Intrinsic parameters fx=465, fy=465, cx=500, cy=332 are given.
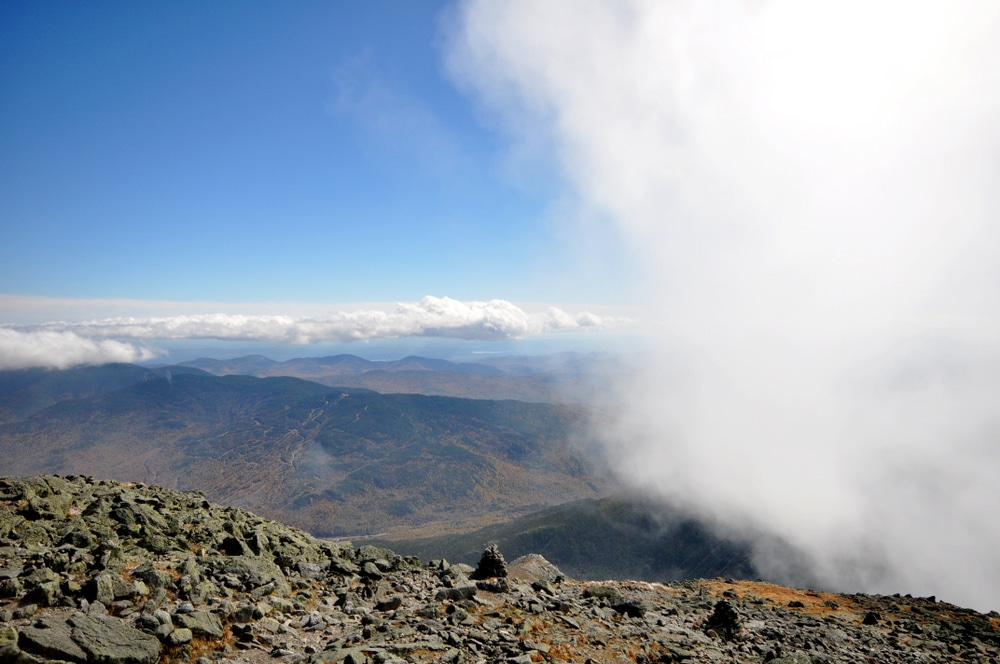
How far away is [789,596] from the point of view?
1729 inches

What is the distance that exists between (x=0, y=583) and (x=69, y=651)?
5.39 metres

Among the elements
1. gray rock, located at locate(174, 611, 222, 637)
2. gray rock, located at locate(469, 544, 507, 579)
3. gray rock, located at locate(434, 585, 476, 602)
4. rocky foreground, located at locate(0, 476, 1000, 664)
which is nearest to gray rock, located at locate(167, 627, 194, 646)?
rocky foreground, located at locate(0, 476, 1000, 664)

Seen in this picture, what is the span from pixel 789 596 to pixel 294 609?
46.3m

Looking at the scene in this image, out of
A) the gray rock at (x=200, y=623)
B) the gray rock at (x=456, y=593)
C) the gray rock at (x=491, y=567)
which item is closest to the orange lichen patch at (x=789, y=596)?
the gray rock at (x=491, y=567)

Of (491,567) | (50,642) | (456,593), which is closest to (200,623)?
(50,642)

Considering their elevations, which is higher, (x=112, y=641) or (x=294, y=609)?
(x=112, y=641)

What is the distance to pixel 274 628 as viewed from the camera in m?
15.4

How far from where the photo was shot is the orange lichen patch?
36.5 meters

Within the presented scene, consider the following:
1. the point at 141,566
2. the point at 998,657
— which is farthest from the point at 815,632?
the point at 141,566

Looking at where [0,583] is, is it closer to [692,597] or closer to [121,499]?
[121,499]

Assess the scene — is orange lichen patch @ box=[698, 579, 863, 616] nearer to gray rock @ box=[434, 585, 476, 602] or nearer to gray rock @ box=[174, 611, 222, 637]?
gray rock @ box=[434, 585, 476, 602]

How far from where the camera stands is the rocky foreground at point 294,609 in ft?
44.4

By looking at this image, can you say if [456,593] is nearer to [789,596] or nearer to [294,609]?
[294,609]

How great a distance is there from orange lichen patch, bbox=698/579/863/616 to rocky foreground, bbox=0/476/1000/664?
3757mm
